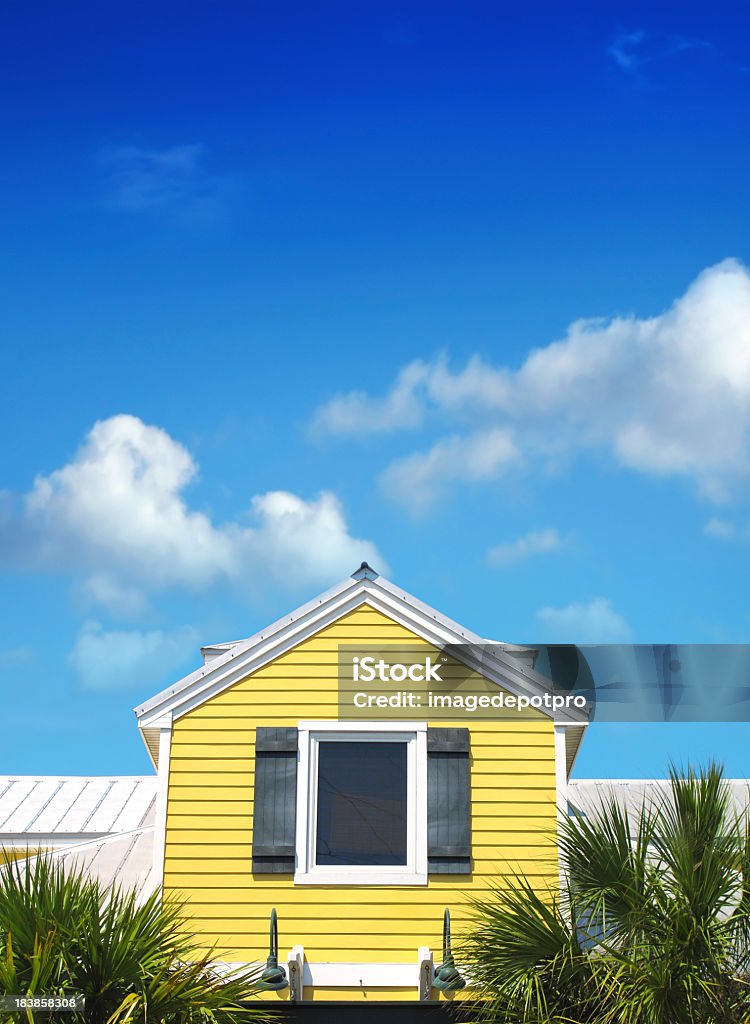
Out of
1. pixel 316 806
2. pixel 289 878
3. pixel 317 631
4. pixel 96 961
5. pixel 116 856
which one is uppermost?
pixel 317 631

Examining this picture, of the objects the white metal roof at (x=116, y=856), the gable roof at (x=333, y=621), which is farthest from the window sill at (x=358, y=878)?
the white metal roof at (x=116, y=856)

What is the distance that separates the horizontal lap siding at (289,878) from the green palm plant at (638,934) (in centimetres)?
238

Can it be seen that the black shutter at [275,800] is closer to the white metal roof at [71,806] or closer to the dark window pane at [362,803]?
the dark window pane at [362,803]

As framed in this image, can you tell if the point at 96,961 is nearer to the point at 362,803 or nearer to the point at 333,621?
the point at 362,803

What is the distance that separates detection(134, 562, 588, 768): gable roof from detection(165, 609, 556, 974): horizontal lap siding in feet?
0.47

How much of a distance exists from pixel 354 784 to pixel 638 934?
15.1ft

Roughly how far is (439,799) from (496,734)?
3.31 ft

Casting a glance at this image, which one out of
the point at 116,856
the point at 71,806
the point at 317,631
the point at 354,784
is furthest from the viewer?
the point at 71,806

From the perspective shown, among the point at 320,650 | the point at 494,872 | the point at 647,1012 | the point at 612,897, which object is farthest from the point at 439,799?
the point at 647,1012

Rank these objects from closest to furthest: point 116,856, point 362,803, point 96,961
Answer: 1. point 96,961
2. point 362,803
3. point 116,856

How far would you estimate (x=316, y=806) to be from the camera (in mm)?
14109

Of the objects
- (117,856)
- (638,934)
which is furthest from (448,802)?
(117,856)

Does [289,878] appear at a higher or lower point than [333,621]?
lower

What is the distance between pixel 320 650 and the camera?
14.7 metres
